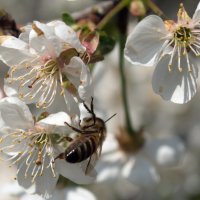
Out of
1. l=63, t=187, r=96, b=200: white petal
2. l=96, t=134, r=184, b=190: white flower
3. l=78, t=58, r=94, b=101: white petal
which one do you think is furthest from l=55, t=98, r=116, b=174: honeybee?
l=96, t=134, r=184, b=190: white flower

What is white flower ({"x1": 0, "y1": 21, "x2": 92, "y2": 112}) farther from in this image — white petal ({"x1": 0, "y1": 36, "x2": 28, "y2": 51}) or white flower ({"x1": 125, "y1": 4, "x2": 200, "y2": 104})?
white flower ({"x1": 125, "y1": 4, "x2": 200, "y2": 104})

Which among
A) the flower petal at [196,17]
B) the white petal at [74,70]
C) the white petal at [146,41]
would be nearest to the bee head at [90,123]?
the white petal at [74,70]

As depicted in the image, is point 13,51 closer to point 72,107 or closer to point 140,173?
point 72,107

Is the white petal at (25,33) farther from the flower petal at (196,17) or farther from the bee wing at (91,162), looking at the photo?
the flower petal at (196,17)

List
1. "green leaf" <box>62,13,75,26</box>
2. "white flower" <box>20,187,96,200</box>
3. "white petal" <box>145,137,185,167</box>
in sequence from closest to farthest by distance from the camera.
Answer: "green leaf" <box>62,13,75,26</box> < "white flower" <box>20,187,96,200</box> < "white petal" <box>145,137,185,167</box>

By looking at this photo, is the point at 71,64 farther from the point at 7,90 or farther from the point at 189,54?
the point at 189,54

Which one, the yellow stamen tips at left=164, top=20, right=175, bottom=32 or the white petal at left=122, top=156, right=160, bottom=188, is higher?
the yellow stamen tips at left=164, top=20, right=175, bottom=32

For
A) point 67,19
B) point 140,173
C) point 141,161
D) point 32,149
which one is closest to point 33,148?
point 32,149
